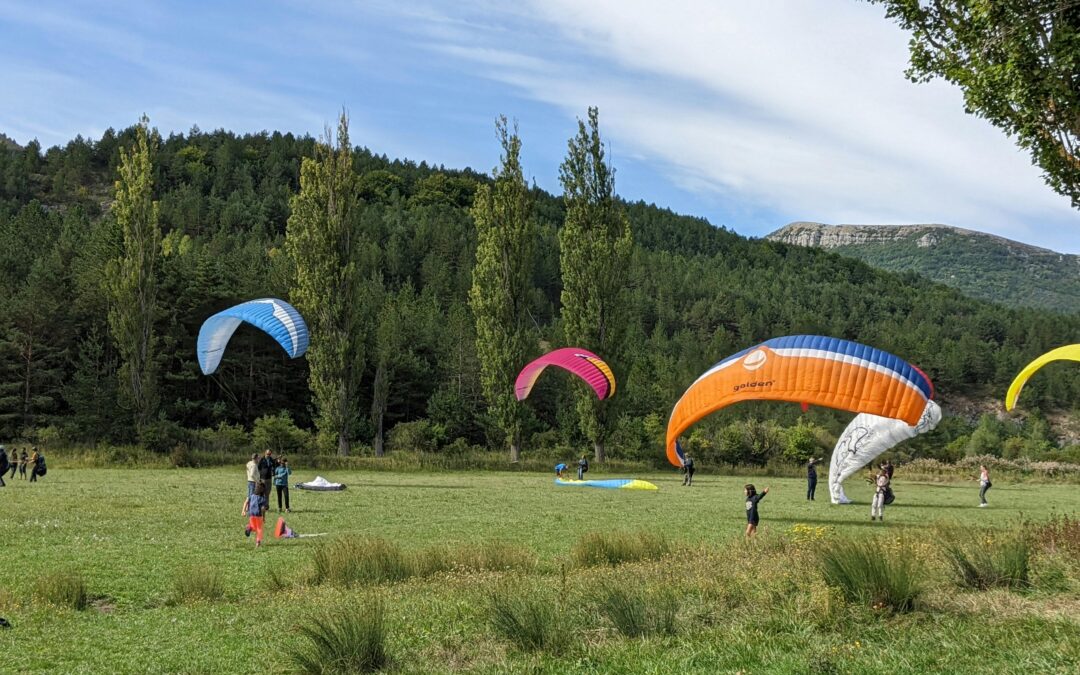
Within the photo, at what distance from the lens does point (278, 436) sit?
161ft

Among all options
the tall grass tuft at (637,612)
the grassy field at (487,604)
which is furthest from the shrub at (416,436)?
the tall grass tuft at (637,612)

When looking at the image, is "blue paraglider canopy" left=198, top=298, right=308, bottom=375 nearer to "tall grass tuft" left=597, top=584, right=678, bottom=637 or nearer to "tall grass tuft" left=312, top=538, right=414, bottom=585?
"tall grass tuft" left=312, top=538, right=414, bottom=585

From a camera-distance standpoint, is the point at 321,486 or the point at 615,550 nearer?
the point at 615,550

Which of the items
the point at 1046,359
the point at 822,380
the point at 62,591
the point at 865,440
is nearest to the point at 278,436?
the point at 865,440

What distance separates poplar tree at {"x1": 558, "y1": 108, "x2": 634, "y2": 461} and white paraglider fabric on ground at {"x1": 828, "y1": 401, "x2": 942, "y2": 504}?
18669 mm

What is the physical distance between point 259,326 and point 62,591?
58.9 ft

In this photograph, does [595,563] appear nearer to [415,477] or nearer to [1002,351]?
[415,477]

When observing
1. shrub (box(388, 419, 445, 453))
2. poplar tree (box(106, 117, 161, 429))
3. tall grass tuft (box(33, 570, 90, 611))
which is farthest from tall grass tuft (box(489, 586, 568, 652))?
shrub (box(388, 419, 445, 453))

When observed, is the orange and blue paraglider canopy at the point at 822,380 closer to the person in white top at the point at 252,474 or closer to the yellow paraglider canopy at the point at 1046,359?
the yellow paraglider canopy at the point at 1046,359

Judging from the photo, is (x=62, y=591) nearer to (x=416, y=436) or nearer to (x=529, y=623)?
(x=529, y=623)

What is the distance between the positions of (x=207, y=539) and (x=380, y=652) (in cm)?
938

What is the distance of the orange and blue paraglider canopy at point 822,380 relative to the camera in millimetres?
19016

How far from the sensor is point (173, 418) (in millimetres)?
59438

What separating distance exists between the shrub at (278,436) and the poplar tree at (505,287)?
37.1ft
